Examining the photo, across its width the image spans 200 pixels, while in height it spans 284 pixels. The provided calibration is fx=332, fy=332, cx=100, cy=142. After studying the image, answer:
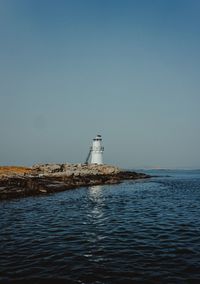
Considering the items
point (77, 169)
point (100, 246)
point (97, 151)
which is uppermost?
point (97, 151)

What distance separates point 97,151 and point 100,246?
99904 mm

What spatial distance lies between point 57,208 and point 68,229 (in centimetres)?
1039

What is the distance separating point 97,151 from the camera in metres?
118

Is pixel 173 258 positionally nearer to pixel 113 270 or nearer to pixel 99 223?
pixel 113 270

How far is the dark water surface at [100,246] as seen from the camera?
13.0m

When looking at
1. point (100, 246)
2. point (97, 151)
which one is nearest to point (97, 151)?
point (97, 151)

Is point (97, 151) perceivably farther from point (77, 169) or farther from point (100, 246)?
point (100, 246)

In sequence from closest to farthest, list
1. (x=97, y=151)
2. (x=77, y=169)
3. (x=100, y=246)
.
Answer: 1. (x=100, y=246)
2. (x=77, y=169)
3. (x=97, y=151)

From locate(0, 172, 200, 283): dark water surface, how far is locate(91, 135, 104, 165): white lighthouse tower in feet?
284

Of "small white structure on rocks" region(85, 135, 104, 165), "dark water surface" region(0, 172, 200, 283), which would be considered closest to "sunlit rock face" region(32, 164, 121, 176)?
"small white structure on rocks" region(85, 135, 104, 165)

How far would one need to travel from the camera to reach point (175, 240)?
61.2ft

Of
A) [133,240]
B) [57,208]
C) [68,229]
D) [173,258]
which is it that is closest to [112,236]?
[133,240]

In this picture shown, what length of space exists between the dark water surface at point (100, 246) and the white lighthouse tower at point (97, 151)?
86464 millimetres

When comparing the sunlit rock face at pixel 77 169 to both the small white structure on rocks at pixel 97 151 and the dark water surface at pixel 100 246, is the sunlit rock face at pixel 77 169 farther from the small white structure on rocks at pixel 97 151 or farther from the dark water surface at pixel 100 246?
the dark water surface at pixel 100 246
